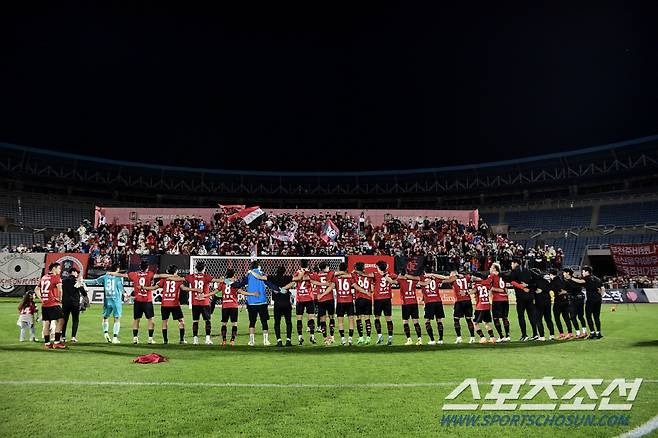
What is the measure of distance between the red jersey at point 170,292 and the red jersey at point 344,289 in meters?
4.96

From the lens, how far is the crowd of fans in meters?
38.6

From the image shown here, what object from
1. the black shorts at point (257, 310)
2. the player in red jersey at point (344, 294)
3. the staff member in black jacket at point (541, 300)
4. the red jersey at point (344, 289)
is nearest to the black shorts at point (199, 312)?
the black shorts at point (257, 310)

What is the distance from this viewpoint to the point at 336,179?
66312mm

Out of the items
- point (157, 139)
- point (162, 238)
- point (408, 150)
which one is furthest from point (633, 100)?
point (157, 139)

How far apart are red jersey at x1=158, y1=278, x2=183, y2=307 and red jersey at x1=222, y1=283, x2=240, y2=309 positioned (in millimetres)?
1412

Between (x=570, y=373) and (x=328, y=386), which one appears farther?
(x=570, y=373)

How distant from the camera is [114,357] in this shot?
12094mm

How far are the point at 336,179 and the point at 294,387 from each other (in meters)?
58.5

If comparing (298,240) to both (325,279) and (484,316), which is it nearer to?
(325,279)

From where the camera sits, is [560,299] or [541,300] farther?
[560,299]

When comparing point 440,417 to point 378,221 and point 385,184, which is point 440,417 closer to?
point 378,221

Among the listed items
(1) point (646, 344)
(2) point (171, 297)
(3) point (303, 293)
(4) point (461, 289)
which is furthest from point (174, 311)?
(1) point (646, 344)

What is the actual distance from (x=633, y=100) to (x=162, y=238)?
46.6 meters

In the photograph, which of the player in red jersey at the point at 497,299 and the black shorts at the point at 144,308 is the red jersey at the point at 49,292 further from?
the player in red jersey at the point at 497,299
